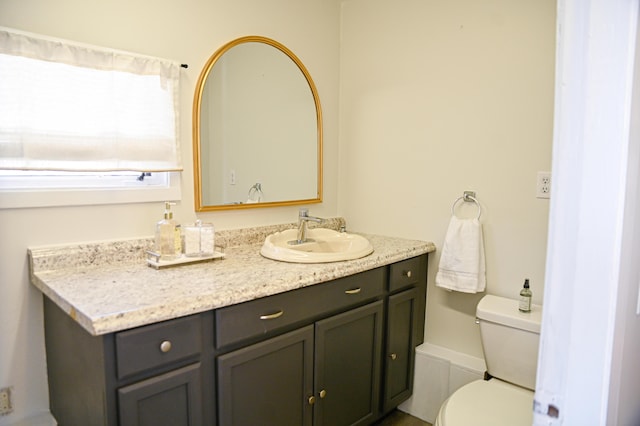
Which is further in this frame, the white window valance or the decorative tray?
the decorative tray

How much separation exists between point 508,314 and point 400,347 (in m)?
0.56

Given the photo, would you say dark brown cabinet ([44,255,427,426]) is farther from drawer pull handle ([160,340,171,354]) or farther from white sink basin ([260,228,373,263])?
white sink basin ([260,228,373,263])

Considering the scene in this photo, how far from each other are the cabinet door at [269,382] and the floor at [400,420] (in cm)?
69

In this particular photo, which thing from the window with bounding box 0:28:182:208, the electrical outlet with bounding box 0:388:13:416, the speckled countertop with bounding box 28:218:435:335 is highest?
the window with bounding box 0:28:182:208

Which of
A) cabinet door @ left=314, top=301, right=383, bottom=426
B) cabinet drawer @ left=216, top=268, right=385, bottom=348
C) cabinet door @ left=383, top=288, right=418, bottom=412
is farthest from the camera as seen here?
cabinet door @ left=383, top=288, right=418, bottom=412

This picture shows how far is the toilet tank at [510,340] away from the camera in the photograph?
1.74 meters

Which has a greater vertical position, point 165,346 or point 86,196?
point 86,196

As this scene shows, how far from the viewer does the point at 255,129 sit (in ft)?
7.06

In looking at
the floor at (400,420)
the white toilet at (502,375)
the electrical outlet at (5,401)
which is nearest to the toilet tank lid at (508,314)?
the white toilet at (502,375)

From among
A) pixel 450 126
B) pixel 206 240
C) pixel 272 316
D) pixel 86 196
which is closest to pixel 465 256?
pixel 450 126

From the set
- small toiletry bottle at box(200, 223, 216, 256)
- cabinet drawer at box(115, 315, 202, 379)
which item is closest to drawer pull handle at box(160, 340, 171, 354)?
cabinet drawer at box(115, 315, 202, 379)

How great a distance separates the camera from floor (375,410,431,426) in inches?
85.0

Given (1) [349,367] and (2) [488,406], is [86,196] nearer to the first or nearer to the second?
(1) [349,367]

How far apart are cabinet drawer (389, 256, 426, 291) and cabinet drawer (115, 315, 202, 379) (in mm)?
1011
